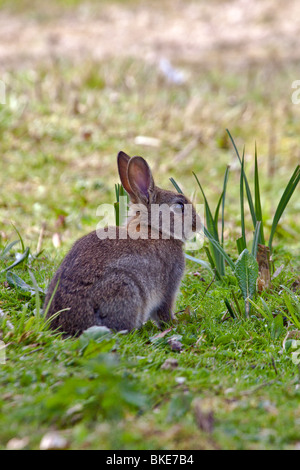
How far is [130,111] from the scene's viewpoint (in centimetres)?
1001

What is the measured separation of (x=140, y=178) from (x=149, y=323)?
3.42 feet

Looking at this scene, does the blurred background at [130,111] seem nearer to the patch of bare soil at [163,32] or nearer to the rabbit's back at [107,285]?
the patch of bare soil at [163,32]

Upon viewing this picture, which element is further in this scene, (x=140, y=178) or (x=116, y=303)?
(x=140, y=178)

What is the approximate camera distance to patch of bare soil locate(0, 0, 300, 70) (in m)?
13.0

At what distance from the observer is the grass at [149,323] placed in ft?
8.37

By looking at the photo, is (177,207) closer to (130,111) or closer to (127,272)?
(127,272)

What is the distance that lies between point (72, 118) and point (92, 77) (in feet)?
4.57

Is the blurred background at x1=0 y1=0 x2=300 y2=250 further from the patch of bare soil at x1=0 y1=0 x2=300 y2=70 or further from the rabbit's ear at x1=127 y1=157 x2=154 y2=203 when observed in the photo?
the rabbit's ear at x1=127 y1=157 x2=154 y2=203

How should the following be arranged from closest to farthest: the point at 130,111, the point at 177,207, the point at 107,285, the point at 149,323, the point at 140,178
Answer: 1. the point at 107,285
2. the point at 149,323
3. the point at 140,178
4. the point at 177,207
5. the point at 130,111

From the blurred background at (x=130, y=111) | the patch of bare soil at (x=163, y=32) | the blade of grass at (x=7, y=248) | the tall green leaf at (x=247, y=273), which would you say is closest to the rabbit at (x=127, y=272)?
the tall green leaf at (x=247, y=273)

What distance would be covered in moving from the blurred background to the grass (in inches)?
1.3

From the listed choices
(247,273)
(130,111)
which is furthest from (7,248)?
(130,111)

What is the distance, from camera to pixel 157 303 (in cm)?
396

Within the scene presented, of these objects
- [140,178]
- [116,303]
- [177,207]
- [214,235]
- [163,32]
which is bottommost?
[116,303]
